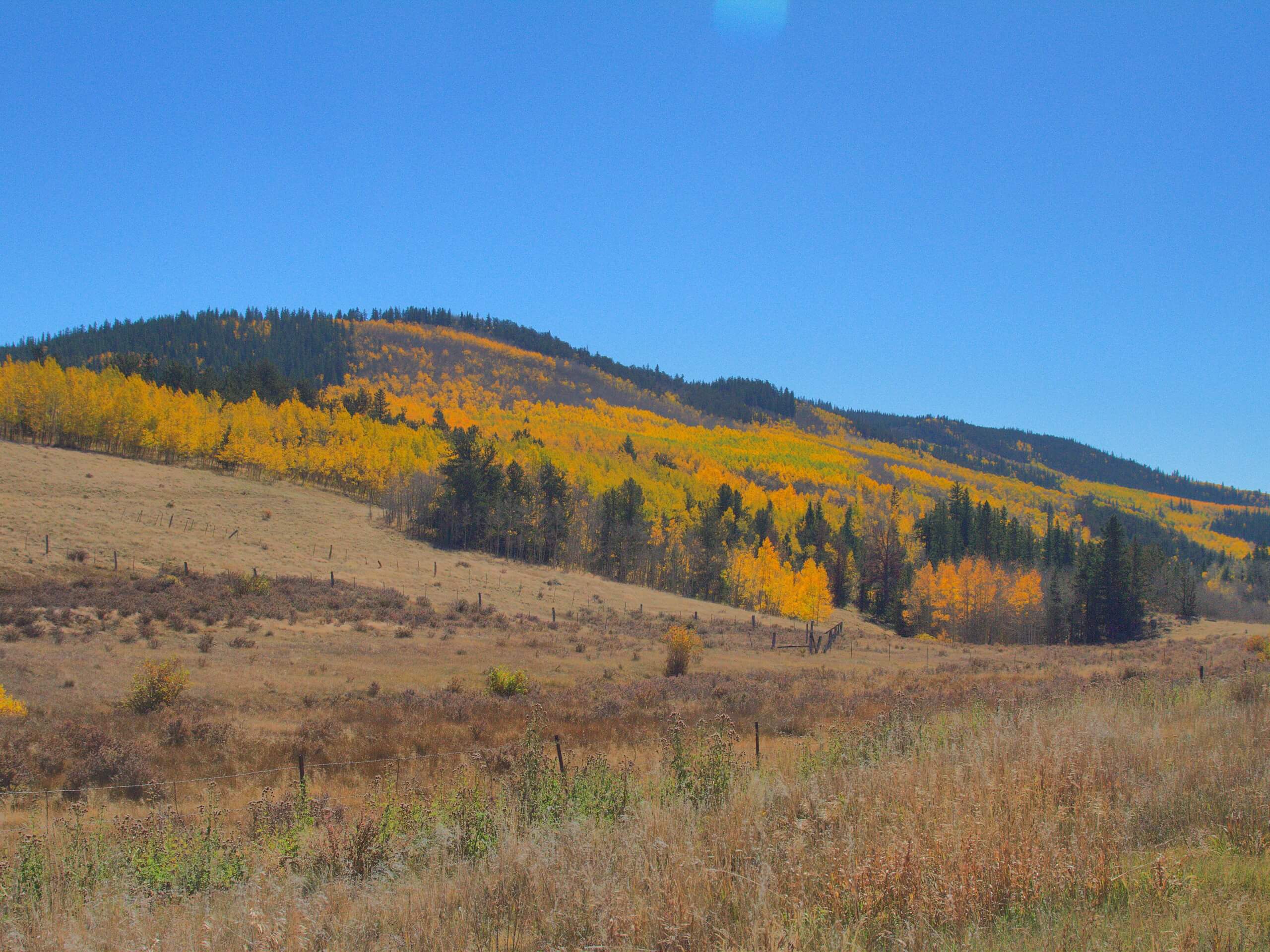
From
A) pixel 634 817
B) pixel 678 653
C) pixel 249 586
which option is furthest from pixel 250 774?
pixel 249 586

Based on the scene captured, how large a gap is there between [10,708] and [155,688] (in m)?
2.82

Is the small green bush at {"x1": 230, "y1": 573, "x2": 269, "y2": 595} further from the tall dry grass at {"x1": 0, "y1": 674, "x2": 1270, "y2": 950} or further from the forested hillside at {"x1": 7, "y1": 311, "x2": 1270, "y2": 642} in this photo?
the forested hillside at {"x1": 7, "y1": 311, "x2": 1270, "y2": 642}

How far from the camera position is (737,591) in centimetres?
8950

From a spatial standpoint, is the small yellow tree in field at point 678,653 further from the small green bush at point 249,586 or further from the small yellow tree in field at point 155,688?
the small green bush at point 249,586

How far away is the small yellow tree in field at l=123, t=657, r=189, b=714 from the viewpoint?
17.2 metres

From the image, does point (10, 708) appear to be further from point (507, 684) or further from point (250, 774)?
point (507, 684)

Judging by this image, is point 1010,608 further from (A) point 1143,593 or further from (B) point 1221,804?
Result: (B) point 1221,804

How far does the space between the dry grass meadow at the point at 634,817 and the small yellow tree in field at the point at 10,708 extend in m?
0.20

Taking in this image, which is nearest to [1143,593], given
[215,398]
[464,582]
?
[464,582]

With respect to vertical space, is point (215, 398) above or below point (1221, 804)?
above

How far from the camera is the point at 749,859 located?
4551 mm

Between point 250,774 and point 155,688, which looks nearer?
point 250,774

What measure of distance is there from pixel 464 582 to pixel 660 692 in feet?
127

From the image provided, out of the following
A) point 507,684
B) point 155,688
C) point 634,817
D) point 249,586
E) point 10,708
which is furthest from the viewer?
point 249,586
